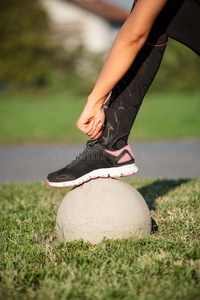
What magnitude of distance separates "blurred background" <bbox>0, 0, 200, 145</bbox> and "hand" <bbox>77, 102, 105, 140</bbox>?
707 cm

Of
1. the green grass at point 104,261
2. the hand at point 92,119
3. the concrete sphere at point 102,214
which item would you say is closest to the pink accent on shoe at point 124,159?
the concrete sphere at point 102,214

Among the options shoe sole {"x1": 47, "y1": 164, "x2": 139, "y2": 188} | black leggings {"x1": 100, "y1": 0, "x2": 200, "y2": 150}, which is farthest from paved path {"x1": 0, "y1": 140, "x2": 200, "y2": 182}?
black leggings {"x1": 100, "y1": 0, "x2": 200, "y2": 150}

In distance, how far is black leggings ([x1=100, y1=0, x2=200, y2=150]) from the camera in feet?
8.53

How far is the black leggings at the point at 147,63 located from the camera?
2600mm

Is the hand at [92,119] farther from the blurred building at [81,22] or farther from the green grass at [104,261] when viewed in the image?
the blurred building at [81,22]

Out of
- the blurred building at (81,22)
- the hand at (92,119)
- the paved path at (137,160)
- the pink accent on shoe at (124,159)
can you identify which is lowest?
the paved path at (137,160)

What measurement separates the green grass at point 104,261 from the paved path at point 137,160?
2.26 metres

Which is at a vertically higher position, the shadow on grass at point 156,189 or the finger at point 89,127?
the finger at point 89,127

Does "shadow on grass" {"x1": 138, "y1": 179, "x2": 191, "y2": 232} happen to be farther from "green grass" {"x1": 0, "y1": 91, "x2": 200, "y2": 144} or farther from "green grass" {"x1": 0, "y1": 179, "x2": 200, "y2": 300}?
"green grass" {"x1": 0, "y1": 91, "x2": 200, "y2": 144}

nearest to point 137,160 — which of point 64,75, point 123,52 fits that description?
point 123,52

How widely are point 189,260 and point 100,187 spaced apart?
869 mm

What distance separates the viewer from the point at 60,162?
279 inches

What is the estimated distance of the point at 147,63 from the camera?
280 cm

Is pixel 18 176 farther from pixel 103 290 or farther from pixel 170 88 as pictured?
pixel 170 88
